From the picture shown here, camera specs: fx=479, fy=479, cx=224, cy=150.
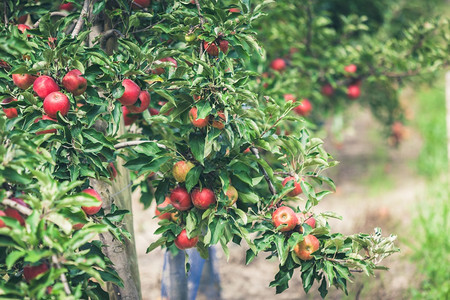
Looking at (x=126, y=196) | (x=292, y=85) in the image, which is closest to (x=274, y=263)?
(x=292, y=85)

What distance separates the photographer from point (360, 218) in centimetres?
386

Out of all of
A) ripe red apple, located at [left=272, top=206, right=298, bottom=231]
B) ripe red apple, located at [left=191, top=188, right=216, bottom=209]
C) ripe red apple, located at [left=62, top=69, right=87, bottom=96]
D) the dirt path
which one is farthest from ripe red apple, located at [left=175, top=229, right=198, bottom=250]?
the dirt path

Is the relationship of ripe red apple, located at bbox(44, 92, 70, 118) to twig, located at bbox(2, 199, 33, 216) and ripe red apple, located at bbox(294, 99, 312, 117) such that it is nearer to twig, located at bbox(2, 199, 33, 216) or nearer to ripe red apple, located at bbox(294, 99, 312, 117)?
twig, located at bbox(2, 199, 33, 216)

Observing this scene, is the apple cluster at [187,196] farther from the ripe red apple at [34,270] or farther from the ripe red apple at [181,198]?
the ripe red apple at [34,270]

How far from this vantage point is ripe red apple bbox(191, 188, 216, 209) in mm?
1486

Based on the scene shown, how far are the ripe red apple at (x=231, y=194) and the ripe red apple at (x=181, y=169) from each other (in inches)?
5.5

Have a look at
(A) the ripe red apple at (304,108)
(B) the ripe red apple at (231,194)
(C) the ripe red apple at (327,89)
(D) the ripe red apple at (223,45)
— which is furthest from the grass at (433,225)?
(D) the ripe red apple at (223,45)

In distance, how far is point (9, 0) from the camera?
5.34 feet

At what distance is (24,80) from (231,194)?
704 millimetres

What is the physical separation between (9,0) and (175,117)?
716 millimetres

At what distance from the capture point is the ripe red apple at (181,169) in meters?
1.50

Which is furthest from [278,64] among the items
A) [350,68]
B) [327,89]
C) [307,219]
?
[307,219]

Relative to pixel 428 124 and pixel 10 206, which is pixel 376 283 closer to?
pixel 10 206

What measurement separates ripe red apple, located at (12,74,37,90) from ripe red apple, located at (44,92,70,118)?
0.40 feet
